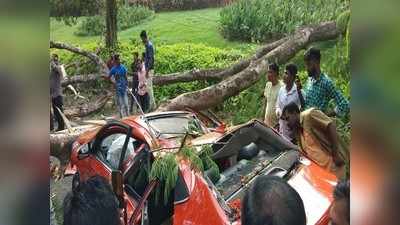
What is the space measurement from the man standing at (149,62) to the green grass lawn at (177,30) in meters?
0.04

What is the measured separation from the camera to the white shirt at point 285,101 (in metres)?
5.06

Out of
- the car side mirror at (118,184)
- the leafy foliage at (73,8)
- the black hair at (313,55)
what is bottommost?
the car side mirror at (118,184)

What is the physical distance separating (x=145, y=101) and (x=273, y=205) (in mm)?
1265

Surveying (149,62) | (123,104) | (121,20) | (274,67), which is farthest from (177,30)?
(274,67)

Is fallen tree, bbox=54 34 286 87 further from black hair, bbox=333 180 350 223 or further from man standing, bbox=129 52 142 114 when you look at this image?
black hair, bbox=333 180 350 223

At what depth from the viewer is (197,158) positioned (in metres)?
5.02

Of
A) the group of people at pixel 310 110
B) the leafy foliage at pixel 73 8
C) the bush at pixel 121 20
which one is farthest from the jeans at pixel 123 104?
the group of people at pixel 310 110

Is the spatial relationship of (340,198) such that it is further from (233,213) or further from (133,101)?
(133,101)

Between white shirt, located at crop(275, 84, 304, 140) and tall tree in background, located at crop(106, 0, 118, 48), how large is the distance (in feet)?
4.27

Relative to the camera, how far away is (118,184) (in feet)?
16.9

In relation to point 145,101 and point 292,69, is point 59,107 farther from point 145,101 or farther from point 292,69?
point 292,69

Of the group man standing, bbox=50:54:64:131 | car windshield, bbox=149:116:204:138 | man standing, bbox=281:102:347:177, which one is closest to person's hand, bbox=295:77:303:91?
man standing, bbox=281:102:347:177

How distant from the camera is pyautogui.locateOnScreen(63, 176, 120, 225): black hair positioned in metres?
5.13

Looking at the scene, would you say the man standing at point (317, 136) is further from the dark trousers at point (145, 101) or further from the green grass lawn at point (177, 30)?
the dark trousers at point (145, 101)
